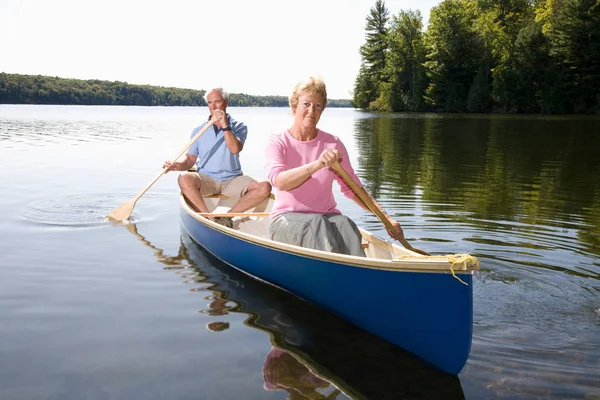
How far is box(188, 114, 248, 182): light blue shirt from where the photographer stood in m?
6.84

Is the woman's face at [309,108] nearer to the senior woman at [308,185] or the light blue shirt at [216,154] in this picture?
the senior woman at [308,185]

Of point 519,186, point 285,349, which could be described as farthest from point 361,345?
point 519,186

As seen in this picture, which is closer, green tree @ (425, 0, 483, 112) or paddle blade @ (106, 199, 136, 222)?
paddle blade @ (106, 199, 136, 222)

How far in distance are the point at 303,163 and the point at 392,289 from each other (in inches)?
50.2

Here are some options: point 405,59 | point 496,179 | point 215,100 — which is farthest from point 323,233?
point 405,59

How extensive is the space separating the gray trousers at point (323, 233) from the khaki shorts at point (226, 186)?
236cm

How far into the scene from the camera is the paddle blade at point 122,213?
309 inches

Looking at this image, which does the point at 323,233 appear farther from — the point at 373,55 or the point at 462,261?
the point at 373,55

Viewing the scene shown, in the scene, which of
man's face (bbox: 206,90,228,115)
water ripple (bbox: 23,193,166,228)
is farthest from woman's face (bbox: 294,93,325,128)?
water ripple (bbox: 23,193,166,228)

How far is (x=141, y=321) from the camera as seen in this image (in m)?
4.42

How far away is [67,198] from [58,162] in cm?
559

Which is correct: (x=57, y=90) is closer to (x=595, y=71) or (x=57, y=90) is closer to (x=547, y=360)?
(x=595, y=71)

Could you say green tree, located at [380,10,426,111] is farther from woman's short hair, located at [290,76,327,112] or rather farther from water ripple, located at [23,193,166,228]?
Result: woman's short hair, located at [290,76,327,112]

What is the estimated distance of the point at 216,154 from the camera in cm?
700
